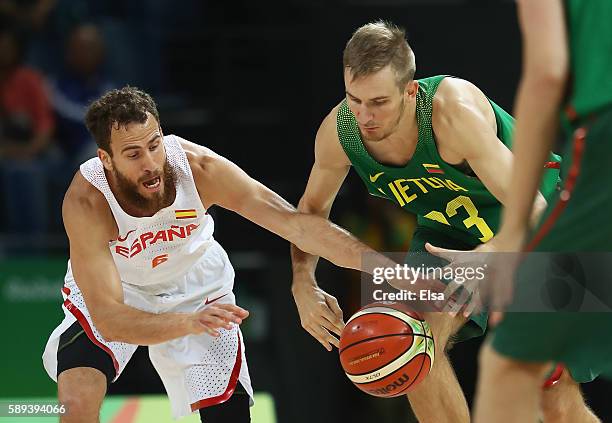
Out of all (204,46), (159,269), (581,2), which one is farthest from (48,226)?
(581,2)

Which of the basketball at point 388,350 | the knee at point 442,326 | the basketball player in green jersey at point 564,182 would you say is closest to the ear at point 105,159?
the basketball at point 388,350

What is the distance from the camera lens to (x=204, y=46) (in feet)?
27.8

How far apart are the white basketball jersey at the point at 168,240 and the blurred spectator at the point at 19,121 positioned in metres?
3.65

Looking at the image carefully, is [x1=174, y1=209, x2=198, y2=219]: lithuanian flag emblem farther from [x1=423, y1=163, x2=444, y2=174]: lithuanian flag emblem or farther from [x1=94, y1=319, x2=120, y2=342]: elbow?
[x1=423, y1=163, x2=444, y2=174]: lithuanian flag emblem

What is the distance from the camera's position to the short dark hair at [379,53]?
156 inches

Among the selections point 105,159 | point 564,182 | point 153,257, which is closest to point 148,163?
point 105,159

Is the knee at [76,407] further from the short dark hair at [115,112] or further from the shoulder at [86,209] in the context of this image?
the short dark hair at [115,112]

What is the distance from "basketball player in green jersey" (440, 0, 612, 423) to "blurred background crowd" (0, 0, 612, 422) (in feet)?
13.3

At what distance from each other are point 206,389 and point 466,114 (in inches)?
64.4

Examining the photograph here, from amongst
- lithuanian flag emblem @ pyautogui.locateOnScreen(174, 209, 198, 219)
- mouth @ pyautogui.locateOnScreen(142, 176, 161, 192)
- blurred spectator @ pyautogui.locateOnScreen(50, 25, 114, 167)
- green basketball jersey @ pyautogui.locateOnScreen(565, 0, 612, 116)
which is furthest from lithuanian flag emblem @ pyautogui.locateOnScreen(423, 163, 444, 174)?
blurred spectator @ pyautogui.locateOnScreen(50, 25, 114, 167)

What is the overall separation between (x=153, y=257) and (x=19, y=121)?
419 centimetres

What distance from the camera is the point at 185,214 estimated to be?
4.29 m

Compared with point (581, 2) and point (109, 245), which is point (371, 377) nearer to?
point (109, 245)

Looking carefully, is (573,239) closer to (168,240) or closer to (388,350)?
(388,350)
